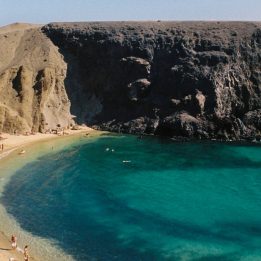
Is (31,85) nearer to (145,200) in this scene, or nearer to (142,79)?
(142,79)

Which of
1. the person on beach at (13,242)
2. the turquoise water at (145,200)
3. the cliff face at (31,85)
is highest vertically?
the cliff face at (31,85)

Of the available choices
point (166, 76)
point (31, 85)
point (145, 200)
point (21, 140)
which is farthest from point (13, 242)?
point (166, 76)

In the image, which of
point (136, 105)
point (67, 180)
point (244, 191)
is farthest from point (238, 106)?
point (67, 180)

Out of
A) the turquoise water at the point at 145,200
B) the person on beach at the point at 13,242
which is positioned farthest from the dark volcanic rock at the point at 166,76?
the person on beach at the point at 13,242

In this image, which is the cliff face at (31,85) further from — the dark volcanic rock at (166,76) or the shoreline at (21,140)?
the dark volcanic rock at (166,76)

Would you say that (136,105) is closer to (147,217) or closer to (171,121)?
(171,121)
